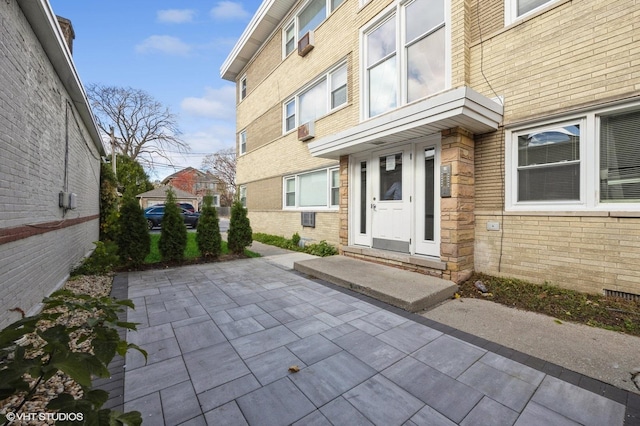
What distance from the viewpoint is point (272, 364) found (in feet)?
8.16

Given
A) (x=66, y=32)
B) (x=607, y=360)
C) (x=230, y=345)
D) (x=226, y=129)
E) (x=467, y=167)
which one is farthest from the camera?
(x=226, y=129)

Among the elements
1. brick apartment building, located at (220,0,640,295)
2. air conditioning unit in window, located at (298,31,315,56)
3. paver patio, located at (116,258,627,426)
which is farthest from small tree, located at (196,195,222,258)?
air conditioning unit in window, located at (298,31,315,56)

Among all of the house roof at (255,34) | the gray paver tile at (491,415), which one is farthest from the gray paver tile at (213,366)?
the house roof at (255,34)

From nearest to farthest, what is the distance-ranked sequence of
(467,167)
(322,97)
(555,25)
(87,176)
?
(555,25)
(467,167)
(87,176)
(322,97)

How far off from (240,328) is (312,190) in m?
6.20

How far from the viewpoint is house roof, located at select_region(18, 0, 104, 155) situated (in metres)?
3.11

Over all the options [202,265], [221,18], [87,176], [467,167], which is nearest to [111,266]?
[202,265]

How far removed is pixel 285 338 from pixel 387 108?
5.13 meters

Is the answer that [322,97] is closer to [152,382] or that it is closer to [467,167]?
[467,167]

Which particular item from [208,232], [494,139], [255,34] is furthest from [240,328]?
[255,34]

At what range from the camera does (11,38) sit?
114 inches

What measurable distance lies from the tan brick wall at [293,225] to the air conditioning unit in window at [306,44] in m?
5.22

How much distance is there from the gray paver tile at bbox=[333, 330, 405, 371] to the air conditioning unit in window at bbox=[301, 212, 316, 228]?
565 cm

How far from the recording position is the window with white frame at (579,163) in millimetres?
3600
